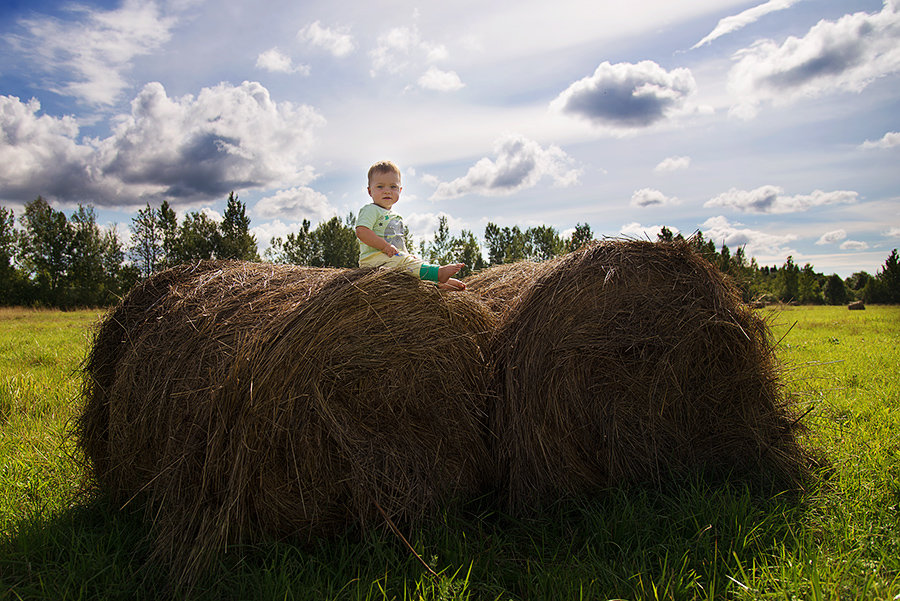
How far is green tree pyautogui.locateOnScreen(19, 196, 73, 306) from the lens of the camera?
46750 mm

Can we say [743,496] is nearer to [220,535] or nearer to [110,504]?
[220,535]

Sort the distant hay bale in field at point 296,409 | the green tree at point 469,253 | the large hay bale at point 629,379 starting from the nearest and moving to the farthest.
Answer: the distant hay bale in field at point 296,409 → the large hay bale at point 629,379 → the green tree at point 469,253

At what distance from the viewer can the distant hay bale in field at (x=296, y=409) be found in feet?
9.53

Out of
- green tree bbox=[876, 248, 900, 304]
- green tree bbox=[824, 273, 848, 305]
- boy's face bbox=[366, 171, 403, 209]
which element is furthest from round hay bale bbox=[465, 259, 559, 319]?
green tree bbox=[824, 273, 848, 305]

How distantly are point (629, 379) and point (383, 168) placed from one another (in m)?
2.64

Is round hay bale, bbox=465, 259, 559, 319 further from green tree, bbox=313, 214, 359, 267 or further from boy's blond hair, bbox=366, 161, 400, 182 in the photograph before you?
green tree, bbox=313, 214, 359, 267

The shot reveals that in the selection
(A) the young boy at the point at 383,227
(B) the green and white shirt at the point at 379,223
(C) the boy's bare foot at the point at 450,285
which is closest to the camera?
(C) the boy's bare foot at the point at 450,285

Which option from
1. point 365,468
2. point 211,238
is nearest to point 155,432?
point 365,468

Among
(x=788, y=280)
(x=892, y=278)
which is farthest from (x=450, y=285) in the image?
(x=788, y=280)

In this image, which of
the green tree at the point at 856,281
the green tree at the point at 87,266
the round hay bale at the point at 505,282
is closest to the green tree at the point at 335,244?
the green tree at the point at 87,266

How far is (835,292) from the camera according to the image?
5762cm

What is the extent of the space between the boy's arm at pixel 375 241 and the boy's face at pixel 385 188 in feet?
1.19

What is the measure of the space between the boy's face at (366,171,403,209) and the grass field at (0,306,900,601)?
257 cm

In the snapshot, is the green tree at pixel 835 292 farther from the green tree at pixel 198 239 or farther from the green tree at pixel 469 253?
the green tree at pixel 198 239
